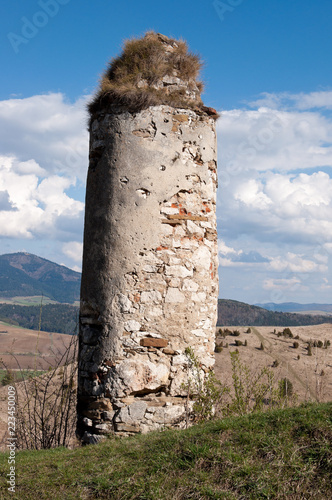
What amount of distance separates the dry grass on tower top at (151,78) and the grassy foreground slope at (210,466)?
3.84 metres

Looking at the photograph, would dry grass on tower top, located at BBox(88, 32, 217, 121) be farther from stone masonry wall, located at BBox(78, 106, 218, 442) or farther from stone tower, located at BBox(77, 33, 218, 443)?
stone masonry wall, located at BBox(78, 106, 218, 442)

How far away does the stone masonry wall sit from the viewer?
481cm

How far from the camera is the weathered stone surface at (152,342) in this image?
4863 millimetres

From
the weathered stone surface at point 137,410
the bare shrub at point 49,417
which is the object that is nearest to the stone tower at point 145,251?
the weathered stone surface at point 137,410

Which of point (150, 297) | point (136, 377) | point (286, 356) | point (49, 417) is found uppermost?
point (150, 297)

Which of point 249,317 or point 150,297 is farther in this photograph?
point 249,317

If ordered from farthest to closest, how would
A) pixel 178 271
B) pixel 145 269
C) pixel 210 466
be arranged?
pixel 178 271
pixel 145 269
pixel 210 466

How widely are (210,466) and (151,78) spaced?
4558 millimetres

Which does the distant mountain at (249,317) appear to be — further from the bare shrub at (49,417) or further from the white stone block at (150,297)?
the white stone block at (150,297)

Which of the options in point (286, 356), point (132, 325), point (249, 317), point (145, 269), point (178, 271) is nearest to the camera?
point (132, 325)

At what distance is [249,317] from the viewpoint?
172 feet

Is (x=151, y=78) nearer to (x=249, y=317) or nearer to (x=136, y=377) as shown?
(x=136, y=377)

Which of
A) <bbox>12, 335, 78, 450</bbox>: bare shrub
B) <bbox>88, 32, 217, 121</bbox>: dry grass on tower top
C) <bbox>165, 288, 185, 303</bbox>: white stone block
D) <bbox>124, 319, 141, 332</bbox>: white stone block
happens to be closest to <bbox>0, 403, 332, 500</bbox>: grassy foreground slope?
<bbox>124, 319, 141, 332</bbox>: white stone block

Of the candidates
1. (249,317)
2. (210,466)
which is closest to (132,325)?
(210,466)
